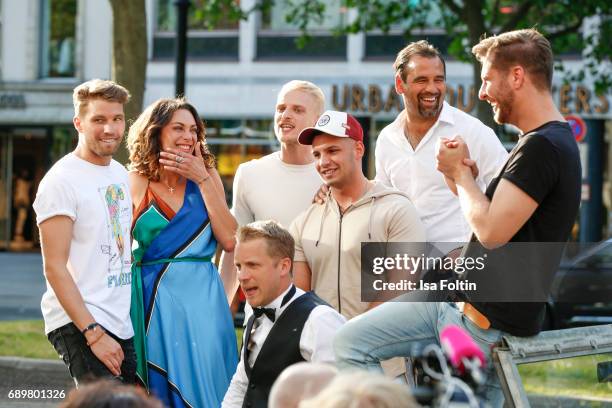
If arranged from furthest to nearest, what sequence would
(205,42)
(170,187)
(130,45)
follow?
1. (205,42)
2. (130,45)
3. (170,187)

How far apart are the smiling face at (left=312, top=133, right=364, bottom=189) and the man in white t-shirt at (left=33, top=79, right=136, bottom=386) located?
986mm

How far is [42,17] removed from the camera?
31.7m

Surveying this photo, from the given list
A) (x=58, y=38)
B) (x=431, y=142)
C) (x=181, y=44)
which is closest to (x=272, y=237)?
(x=431, y=142)

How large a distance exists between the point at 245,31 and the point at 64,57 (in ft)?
15.5

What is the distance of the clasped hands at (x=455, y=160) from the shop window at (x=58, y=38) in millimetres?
27145

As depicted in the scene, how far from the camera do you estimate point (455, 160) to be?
4.89 metres

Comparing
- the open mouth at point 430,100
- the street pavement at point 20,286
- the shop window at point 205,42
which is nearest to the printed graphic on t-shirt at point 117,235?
the open mouth at point 430,100

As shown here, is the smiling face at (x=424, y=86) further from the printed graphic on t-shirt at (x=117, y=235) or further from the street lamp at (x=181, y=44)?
the street lamp at (x=181, y=44)

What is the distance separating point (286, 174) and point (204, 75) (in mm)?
23509

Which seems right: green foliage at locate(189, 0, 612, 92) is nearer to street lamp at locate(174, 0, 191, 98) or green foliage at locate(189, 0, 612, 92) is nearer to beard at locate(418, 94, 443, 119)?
street lamp at locate(174, 0, 191, 98)

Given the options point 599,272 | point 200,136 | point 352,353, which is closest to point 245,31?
point 599,272

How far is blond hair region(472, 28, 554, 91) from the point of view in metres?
4.81

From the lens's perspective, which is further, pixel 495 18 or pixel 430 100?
pixel 495 18

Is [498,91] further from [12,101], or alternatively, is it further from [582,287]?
[12,101]
